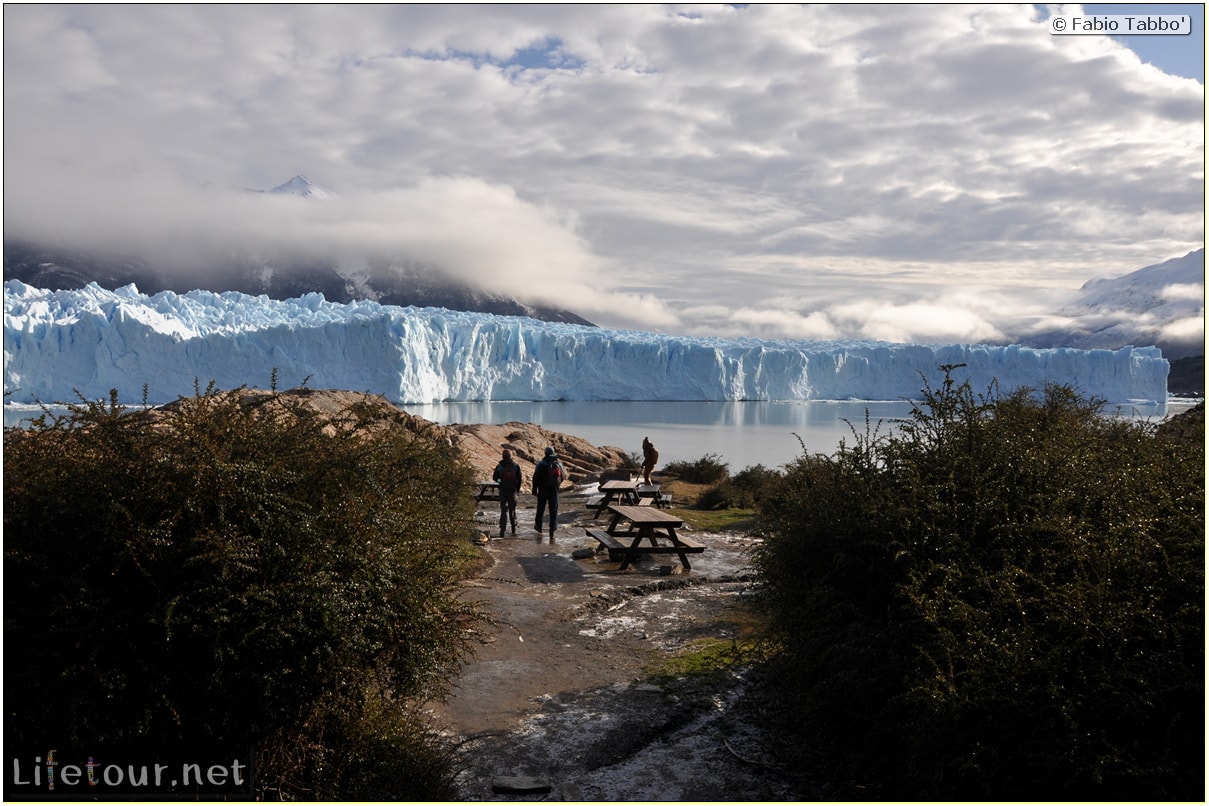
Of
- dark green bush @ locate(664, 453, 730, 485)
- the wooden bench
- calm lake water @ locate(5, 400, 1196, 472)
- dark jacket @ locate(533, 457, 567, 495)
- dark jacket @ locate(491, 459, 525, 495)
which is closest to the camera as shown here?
the wooden bench

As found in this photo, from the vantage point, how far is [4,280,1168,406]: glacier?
48.0 meters

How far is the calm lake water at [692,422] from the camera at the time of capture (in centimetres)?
3781

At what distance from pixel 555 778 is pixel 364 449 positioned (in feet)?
6.79

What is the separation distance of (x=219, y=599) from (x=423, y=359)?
185 ft

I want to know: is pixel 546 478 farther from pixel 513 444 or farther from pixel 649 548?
pixel 513 444

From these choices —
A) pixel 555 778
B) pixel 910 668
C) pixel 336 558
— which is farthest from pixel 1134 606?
pixel 336 558

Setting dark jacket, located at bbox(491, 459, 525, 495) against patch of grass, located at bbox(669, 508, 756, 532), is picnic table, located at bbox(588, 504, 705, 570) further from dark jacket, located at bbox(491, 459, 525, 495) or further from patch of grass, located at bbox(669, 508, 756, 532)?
patch of grass, located at bbox(669, 508, 756, 532)

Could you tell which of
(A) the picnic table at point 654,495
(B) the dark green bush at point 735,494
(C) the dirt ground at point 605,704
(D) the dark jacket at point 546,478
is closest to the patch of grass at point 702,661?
(C) the dirt ground at point 605,704

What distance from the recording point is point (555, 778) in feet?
15.2

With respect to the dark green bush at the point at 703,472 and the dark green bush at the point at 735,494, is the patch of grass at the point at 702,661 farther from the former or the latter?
the dark green bush at the point at 703,472

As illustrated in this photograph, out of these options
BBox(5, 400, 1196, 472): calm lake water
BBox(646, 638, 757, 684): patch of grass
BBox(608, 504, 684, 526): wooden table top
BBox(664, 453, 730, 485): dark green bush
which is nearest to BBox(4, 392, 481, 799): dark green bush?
BBox(646, 638, 757, 684): patch of grass

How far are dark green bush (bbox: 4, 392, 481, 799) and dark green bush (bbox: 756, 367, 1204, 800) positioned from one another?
2.15 metres

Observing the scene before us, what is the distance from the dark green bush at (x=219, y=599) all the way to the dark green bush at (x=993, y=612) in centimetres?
215

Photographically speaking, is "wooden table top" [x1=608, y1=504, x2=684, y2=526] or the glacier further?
the glacier
